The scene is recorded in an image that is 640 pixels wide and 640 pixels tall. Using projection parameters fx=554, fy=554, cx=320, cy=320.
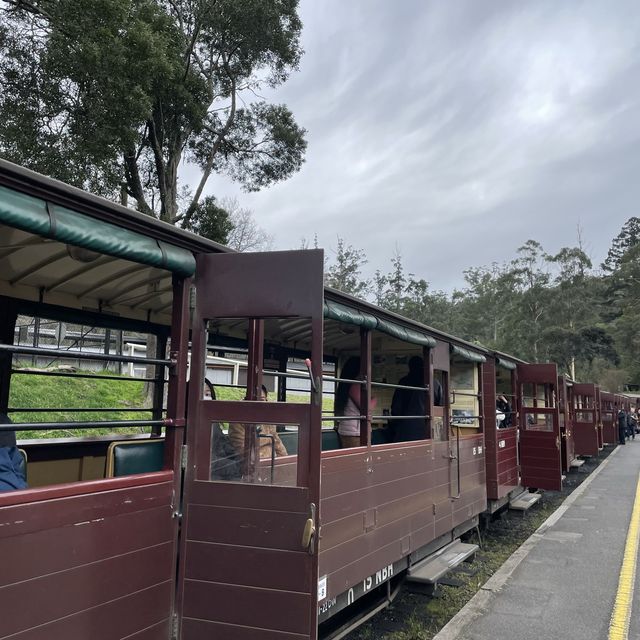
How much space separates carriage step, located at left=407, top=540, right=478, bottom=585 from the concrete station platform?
0.34 meters

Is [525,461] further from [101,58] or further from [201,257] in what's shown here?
[101,58]

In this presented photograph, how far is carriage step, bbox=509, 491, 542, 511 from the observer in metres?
8.77

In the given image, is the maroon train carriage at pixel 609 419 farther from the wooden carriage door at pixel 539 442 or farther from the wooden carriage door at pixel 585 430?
the wooden carriage door at pixel 539 442

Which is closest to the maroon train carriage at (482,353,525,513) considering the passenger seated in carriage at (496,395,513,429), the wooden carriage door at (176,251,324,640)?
the passenger seated in carriage at (496,395,513,429)

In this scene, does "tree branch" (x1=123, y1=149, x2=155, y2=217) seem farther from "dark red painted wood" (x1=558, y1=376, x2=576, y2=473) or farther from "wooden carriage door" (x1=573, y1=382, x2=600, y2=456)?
"wooden carriage door" (x1=573, y1=382, x2=600, y2=456)

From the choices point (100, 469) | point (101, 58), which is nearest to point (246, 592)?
point (100, 469)

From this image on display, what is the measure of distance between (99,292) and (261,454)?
2.04m

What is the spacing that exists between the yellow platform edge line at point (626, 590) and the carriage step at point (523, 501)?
1446mm

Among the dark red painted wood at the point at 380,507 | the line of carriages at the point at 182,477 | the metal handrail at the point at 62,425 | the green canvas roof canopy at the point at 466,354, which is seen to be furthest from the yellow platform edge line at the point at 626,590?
the metal handrail at the point at 62,425

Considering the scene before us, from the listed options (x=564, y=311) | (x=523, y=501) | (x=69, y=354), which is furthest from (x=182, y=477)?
(x=564, y=311)

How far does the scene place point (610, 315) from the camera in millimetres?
54156

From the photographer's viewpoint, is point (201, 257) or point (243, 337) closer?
point (201, 257)

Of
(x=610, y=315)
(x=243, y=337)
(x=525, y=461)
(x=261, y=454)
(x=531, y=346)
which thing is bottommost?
(x=525, y=461)

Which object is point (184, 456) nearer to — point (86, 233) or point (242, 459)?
point (242, 459)
